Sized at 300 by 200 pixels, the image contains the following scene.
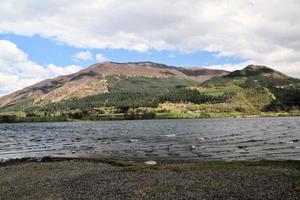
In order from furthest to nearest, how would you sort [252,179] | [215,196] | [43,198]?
[252,179] < [43,198] < [215,196]

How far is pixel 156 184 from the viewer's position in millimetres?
35062

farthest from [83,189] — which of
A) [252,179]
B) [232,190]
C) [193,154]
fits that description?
[193,154]

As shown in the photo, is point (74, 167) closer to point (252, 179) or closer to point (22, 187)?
point (22, 187)

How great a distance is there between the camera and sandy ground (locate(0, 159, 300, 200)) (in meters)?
A: 30.6

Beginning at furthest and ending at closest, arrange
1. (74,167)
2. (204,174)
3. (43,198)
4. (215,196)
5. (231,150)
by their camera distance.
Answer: (231,150) < (74,167) < (204,174) < (43,198) < (215,196)

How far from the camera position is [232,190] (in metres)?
31.5

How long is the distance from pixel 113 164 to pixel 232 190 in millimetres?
26802

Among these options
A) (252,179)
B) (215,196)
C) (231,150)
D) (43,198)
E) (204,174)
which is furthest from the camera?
(231,150)

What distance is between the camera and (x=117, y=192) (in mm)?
32281

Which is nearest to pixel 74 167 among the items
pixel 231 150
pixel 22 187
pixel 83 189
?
pixel 22 187

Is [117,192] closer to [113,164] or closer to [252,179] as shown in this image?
[252,179]

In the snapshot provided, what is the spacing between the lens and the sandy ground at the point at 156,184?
30.6m

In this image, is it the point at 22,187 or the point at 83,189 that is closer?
the point at 83,189

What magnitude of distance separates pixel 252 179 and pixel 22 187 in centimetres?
2287
